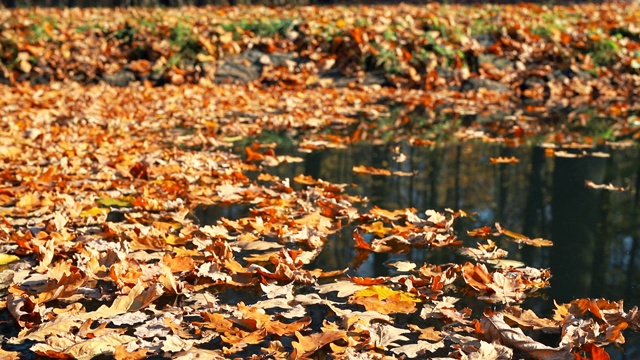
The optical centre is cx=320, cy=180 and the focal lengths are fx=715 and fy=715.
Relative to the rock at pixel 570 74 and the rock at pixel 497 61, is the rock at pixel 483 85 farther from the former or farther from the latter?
the rock at pixel 570 74

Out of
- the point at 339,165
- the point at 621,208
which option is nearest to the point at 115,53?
the point at 339,165

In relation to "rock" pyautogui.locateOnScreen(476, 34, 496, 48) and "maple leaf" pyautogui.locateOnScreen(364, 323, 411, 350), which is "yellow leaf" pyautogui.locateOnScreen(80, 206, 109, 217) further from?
"rock" pyautogui.locateOnScreen(476, 34, 496, 48)

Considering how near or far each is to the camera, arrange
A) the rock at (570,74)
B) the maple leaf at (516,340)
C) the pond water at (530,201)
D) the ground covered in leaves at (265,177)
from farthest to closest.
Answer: the rock at (570,74) < the pond water at (530,201) < the ground covered in leaves at (265,177) < the maple leaf at (516,340)

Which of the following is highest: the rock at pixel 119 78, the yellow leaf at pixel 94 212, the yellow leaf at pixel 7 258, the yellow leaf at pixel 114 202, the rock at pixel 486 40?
the rock at pixel 486 40

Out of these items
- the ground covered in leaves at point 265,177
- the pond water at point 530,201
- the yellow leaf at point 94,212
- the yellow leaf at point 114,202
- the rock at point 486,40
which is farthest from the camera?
the rock at point 486,40

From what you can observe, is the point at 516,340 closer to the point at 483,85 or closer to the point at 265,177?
the point at 265,177

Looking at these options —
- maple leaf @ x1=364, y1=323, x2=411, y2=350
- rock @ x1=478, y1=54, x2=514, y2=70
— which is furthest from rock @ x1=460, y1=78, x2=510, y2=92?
maple leaf @ x1=364, y1=323, x2=411, y2=350

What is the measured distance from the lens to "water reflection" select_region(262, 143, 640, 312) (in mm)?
3400

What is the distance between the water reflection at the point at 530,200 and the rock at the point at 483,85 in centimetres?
372

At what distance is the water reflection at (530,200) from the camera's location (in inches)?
134

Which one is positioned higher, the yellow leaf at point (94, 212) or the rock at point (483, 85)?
the rock at point (483, 85)

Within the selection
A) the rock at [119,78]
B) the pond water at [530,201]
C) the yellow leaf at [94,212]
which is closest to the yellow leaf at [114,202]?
the yellow leaf at [94,212]

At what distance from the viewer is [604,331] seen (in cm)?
266

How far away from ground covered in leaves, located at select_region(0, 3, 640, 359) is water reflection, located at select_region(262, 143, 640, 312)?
14 cm
